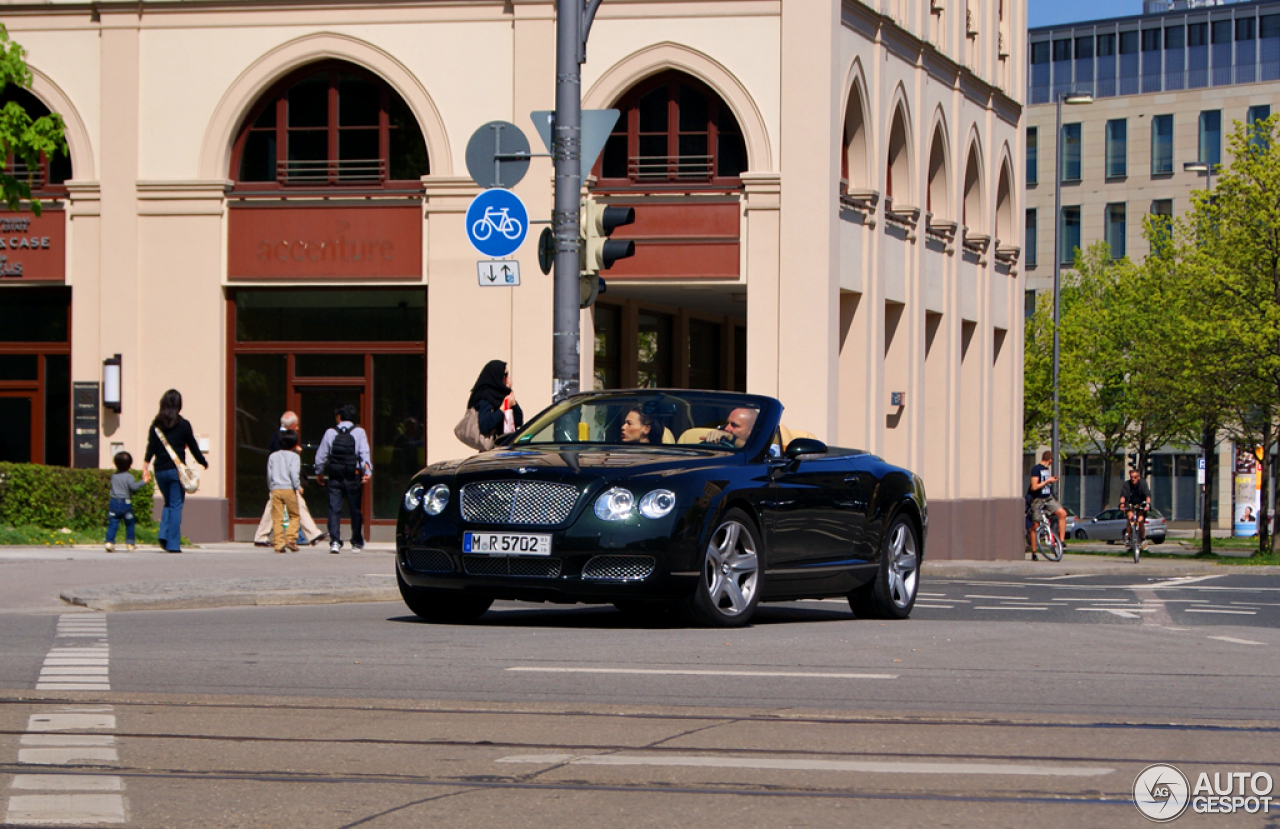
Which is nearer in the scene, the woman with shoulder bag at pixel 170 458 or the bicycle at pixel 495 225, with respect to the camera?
the bicycle at pixel 495 225

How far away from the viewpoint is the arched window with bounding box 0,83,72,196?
25859 millimetres

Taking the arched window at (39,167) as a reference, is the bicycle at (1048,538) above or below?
below

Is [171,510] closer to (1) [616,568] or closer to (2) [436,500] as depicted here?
(2) [436,500]

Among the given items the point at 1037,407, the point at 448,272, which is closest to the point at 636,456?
the point at 448,272

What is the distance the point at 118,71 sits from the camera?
83.9ft

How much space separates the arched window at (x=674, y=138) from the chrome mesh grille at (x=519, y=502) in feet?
51.1

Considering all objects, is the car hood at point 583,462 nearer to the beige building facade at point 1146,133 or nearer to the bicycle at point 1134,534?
the bicycle at point 1134,534

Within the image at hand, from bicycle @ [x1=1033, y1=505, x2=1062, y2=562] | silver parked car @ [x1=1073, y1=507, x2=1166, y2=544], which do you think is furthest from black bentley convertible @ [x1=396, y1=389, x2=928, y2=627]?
silver parked car @ [x1=1073, y1=507, x2=1166, y2=544]

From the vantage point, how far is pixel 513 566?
9.93 m

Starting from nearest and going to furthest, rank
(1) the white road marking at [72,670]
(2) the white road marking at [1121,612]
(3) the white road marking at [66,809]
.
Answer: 1. (3) the white road marking at [66,809]
2. (1) the white road marking at [72,670]
3. (2) the white road marking at [1121,612]

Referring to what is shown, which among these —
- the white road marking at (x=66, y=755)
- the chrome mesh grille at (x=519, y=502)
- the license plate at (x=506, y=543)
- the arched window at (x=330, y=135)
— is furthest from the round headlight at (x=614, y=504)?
the arched window at (x=330, y=135)

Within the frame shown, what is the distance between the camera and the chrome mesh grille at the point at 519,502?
9.92 m

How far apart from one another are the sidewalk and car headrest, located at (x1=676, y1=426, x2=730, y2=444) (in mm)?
3724

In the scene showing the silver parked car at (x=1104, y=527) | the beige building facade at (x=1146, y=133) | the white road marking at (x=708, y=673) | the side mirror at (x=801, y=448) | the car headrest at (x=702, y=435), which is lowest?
the silver parked car at (x=1104, y=527)
